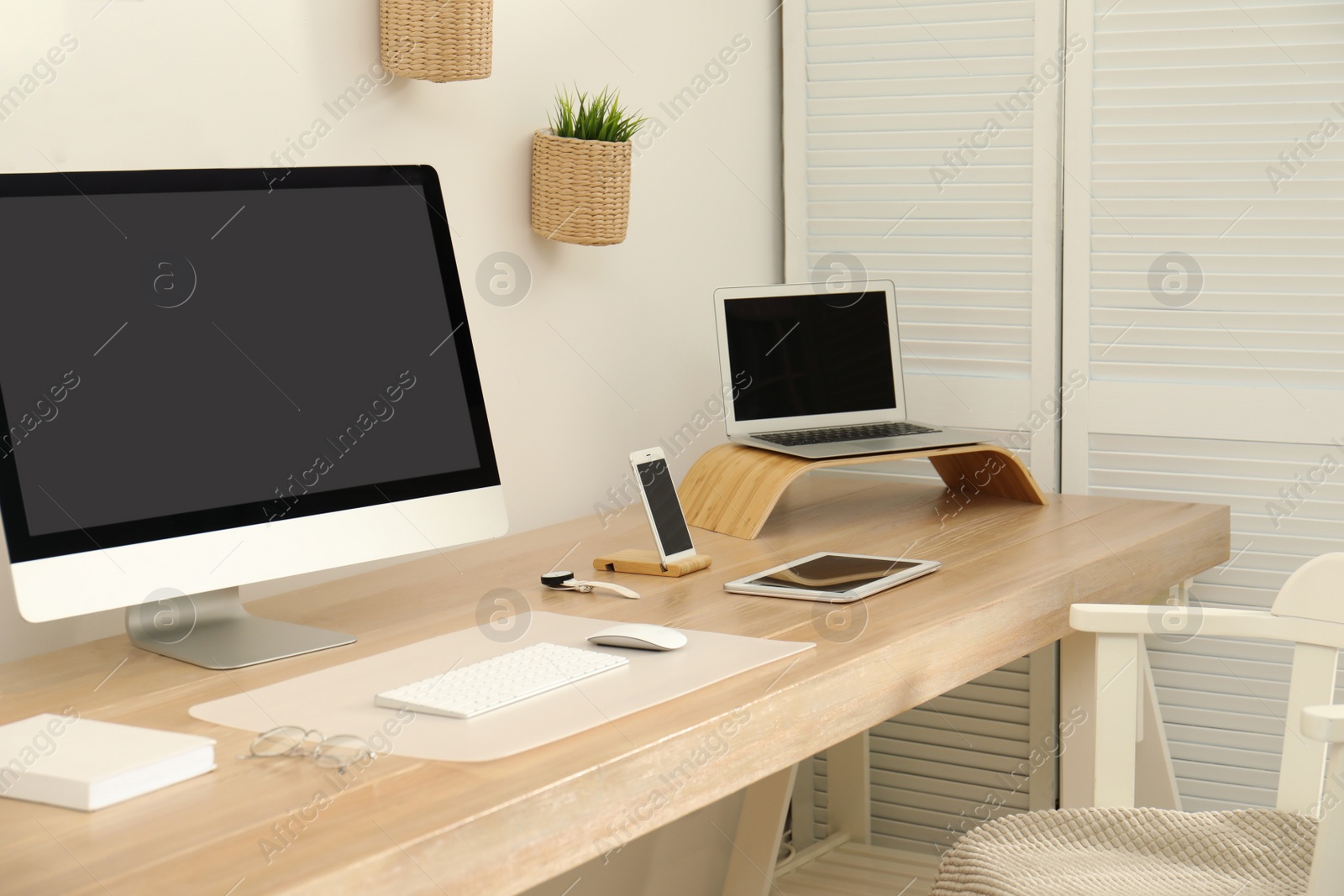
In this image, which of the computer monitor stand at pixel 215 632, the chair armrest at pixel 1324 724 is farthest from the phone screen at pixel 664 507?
the chair armrest at pixel 1324 724

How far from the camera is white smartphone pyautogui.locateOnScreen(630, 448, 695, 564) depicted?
1740 millimetres

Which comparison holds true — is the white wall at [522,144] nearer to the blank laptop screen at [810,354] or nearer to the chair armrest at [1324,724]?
the blank laptop screen at [810,354]

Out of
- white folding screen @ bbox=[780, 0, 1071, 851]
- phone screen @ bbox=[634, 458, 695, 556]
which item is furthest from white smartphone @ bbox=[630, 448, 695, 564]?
white folding screen @ bbox=[780, 0, 1071, 851]

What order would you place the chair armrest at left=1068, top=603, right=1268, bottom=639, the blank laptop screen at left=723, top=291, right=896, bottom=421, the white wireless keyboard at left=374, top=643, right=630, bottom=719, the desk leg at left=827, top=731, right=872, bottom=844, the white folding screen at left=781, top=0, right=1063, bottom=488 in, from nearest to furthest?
the white wireless keyboard at left=374, top=643, right=630, bottom=719 → the chair armrest at left=1068, top=603, right=1268, bottom=639 → the blank laptop screen at left=723, top=291, right=896, bottom=421 → the white folding screen at left=781, top=0, right=1063, bottom=488 → the desk leg at left=827, top=731, right=872, bottom=844

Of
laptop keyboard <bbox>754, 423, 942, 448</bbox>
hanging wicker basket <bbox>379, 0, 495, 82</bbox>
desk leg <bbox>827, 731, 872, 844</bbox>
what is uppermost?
hanging wicker basket <bbox>379, 0, 495, 82</bbox>

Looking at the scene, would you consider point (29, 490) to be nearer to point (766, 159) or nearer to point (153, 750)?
point (153, 750)

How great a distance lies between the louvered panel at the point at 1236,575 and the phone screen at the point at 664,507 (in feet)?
3.14

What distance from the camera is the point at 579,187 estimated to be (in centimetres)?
202

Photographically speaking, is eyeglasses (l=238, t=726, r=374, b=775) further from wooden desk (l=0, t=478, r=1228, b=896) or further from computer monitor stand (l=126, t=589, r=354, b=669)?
computer monitor stand (l=126, t=589, r=354, b=669)

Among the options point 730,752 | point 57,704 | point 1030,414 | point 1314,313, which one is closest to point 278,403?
point 57,704

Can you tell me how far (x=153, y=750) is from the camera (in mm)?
1025

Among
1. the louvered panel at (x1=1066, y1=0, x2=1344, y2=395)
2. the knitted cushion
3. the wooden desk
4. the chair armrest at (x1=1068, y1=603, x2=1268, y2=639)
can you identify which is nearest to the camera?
the wooden desk

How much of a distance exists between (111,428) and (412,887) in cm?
59

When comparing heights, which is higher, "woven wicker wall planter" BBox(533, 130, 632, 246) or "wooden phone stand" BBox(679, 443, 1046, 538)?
"woven wicker wall planter" BBox(533, 130, 632, 246)
